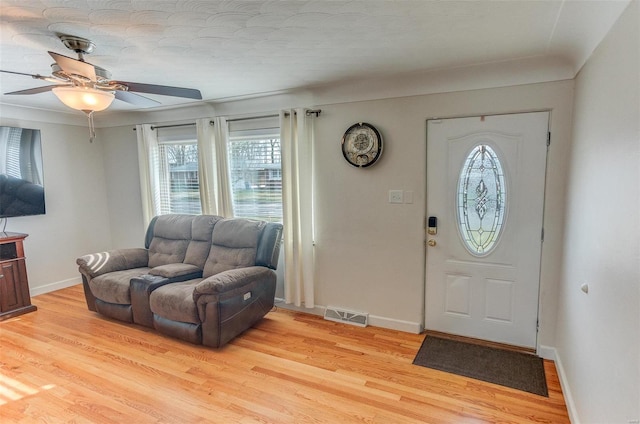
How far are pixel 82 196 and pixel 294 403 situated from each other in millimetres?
4224

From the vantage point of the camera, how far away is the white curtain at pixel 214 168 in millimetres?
3885

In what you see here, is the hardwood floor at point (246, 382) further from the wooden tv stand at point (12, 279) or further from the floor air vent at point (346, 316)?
the wooden tv stand at point (12, 279)

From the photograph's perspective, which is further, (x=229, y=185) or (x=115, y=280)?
(x=229, y=185)

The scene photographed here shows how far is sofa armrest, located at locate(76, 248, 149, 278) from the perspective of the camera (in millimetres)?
3504

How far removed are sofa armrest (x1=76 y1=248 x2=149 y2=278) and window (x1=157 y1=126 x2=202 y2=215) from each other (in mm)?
766

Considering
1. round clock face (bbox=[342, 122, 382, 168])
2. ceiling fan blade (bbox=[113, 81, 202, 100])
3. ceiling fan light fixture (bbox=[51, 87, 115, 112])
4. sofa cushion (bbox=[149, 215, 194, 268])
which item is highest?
ceiling fan blade (bbox=[113, 81, 202, 100])

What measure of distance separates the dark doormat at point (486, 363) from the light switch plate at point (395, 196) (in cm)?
127

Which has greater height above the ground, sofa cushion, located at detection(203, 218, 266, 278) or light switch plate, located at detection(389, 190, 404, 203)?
light switch plate, located at detection(389, 190, 404, 203)

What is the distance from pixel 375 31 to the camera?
200 cm

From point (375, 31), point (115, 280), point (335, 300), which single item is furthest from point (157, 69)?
point (335, 300)

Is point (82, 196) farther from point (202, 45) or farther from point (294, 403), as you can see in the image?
point (294, 403)

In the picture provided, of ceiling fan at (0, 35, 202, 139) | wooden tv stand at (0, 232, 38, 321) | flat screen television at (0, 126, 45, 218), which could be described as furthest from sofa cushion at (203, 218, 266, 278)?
flat screen television at (0, 126, 45, 218)

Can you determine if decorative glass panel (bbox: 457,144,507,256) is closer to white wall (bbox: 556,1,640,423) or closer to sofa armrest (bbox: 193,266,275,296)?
white wall (bbox: 556,1,640,423)

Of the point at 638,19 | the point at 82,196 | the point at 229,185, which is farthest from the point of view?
the point at 82,196
